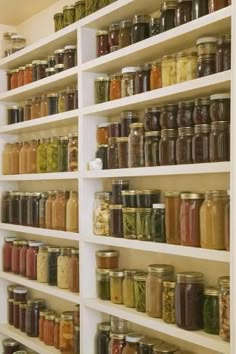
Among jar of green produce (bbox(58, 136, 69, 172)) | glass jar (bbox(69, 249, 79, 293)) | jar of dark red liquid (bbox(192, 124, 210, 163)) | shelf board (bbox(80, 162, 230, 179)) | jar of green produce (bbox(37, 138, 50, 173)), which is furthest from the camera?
jar of green produce (bbox(37, 138, 50, 173))

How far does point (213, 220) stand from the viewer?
61.4 inches

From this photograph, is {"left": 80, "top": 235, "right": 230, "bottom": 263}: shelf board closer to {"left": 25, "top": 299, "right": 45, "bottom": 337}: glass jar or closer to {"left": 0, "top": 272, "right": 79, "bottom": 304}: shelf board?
{"left": 0, "top": 272, "right": 79, "bottom": 304}: shelf board

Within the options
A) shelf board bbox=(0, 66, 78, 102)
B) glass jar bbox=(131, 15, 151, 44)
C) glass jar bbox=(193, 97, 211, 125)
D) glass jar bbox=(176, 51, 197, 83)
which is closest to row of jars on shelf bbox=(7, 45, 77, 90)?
shelf board bbox=(0, 66, 78, 102)

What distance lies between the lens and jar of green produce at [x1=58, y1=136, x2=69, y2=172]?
227cm

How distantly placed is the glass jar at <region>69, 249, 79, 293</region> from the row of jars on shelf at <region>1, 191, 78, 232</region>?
0.11m

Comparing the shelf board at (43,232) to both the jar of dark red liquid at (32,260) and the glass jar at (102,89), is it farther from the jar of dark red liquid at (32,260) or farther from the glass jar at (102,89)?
the glass jar at (102,89)

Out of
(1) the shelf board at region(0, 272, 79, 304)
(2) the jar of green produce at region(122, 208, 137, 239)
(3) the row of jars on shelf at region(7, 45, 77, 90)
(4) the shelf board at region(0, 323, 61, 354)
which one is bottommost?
(4) the shelf board at region(0, 323, 61, 354)

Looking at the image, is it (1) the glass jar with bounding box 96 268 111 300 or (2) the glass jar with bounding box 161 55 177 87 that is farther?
(1) the glass jar with bounding box 96 268 111 300

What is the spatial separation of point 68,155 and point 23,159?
0.41 meters

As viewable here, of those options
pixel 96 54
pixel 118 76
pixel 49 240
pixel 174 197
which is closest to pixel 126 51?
pixel 118 76

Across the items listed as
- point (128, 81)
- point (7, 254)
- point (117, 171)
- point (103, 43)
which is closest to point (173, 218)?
point (117, 171)

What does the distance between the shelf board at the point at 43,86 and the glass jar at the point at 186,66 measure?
55 centimetres

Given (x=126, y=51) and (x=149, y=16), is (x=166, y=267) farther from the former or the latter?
(x=149, y=16)

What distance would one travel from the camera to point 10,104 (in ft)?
9.09
